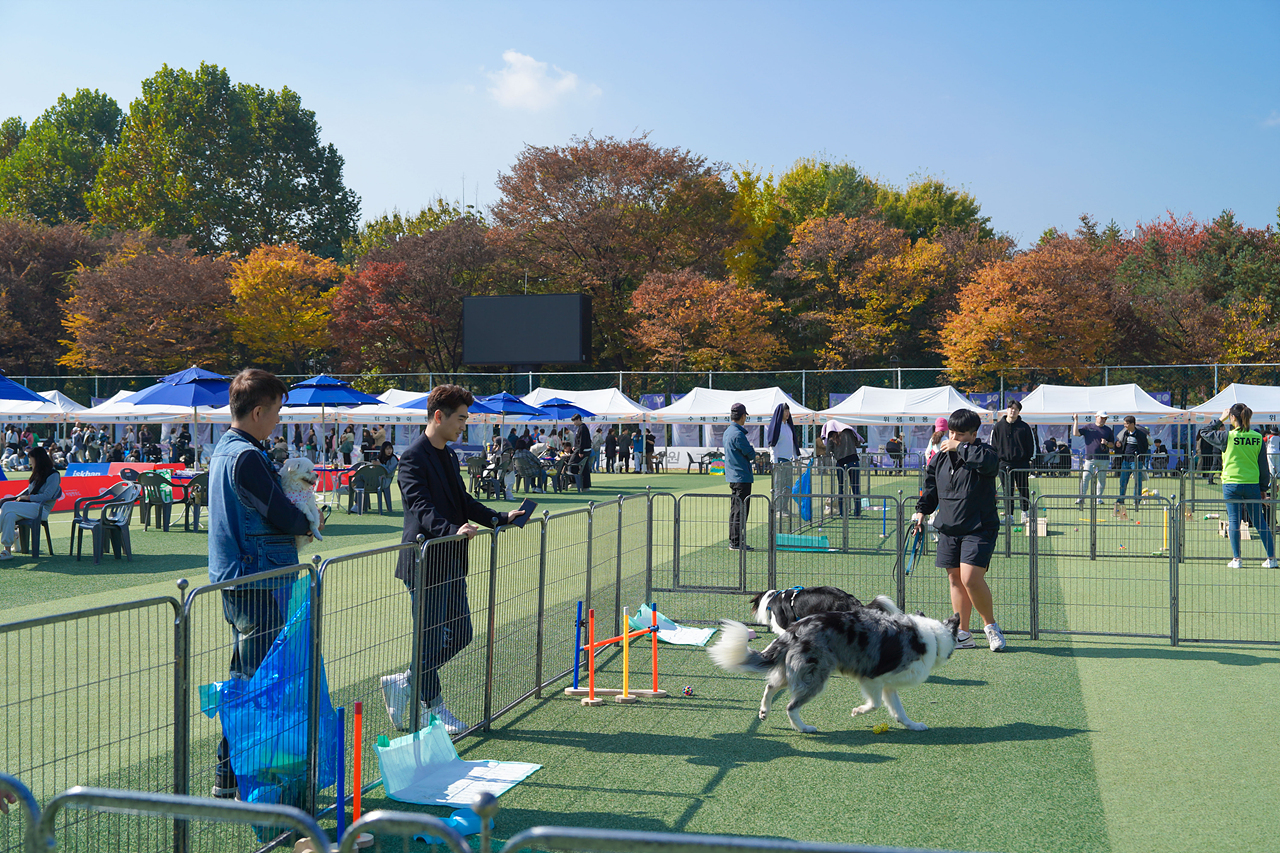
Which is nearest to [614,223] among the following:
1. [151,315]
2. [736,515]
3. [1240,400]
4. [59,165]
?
[151,315]

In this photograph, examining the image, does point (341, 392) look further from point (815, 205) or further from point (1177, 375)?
point (815, 205)

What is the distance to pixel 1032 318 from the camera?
115ft

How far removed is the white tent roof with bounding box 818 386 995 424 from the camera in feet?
88.5

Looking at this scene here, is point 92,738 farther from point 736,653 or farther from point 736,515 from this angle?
point 736,515

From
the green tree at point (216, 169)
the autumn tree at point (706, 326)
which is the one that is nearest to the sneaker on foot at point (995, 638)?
the autumn tree at point (706, 326)

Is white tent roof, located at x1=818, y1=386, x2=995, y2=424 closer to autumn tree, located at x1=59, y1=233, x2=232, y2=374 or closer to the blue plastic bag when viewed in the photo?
the blue plastic bag

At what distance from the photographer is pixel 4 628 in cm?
285

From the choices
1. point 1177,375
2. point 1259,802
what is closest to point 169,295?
point 1177,375

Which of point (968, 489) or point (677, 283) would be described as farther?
point (677, 283)

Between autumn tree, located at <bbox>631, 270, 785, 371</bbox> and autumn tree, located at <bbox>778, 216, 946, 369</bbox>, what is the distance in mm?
3420

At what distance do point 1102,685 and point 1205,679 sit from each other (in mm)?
741

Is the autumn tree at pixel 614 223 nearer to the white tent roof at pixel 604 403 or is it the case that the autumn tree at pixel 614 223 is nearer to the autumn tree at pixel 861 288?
the autumn tree at pixel 861 288

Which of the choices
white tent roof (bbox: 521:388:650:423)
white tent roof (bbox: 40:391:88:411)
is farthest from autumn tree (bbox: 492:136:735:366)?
white tent roof (bbox: 40:391:88:411)

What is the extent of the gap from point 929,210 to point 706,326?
19.8 meters
